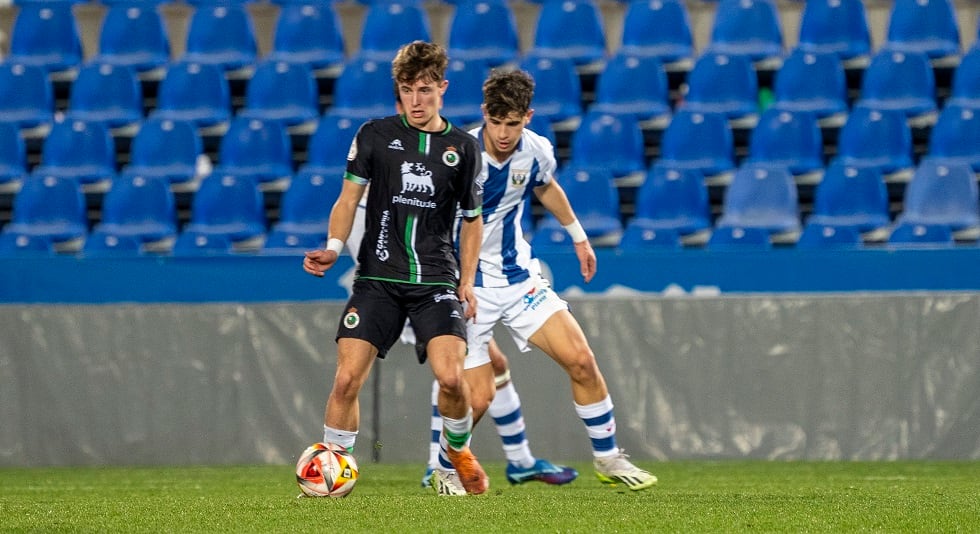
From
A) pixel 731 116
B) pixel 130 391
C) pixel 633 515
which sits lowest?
pixel 130 391

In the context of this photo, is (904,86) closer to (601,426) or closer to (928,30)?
(928,30)

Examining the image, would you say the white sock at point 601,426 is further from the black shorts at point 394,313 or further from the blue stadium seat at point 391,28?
the blue stadium seat at point 391,28

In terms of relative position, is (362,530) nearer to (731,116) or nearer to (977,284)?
(977,284)

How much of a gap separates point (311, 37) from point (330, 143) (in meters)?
1.69

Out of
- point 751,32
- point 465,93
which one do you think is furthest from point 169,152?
point 751,32

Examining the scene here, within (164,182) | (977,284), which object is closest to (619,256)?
(977,284)

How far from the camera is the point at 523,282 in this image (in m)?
6.75

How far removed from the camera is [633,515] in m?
5.31

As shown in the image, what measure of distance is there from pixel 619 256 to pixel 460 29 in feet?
13.7

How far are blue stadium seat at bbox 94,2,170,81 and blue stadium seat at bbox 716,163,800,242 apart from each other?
5.60m

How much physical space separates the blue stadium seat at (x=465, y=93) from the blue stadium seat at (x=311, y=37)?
1328 mm

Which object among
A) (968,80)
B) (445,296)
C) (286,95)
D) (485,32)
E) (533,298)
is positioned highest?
(485,32)

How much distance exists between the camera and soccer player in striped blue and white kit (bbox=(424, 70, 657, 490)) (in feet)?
21.3

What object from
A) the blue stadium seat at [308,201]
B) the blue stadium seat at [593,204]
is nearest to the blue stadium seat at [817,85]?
the blue stadium seat at [593,204]
